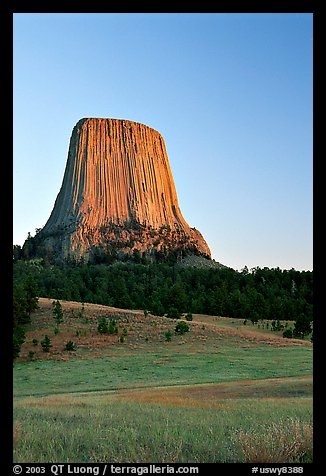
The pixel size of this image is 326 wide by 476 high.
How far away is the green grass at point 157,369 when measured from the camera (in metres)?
15.5

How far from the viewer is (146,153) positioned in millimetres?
97750

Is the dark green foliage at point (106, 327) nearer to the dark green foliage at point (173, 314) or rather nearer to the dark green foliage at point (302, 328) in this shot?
the dark green foliage at point (173, 314)

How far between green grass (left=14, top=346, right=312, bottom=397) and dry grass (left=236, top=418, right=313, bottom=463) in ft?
31.0

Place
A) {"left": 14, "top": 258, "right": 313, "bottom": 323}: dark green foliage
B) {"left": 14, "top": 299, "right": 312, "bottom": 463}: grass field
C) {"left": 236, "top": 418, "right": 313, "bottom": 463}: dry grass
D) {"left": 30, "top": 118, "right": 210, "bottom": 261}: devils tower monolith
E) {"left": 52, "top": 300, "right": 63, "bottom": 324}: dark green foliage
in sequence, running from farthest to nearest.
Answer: {"left": 30, "top": 118, "right": 210, "bottom": 261}: devils tower monolith → {"left": 14, "top": 258, "right": 313, "bottom": 323}: dark green foliage → {"left": 52, "top": 300, "right": 63, "bottom": 324}: dark green foliage → {"left": 14, "top": 299, "right": 312, "bottom": 463}: grass field → {"left": 236, "top": 418, "right": 313, "bottom": 463}: dry grass

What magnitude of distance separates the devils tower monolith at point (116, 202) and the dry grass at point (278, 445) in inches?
2867

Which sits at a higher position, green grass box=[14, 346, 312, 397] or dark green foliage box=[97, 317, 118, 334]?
dark green foliage box=[97, 317, 118, 334]

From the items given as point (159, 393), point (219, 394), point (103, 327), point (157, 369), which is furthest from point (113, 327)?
point (219, 394)

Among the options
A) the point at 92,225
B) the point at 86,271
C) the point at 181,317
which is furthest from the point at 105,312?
the point at 92,225

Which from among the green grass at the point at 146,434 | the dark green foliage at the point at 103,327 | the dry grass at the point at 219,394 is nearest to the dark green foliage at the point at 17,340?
the dark green foliage at the point at 103,327

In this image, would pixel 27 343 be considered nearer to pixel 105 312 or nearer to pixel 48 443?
pixel 105 312

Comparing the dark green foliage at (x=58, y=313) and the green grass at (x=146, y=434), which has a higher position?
the green grass at (x=146, y=434)

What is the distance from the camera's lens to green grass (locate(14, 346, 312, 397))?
609 inches

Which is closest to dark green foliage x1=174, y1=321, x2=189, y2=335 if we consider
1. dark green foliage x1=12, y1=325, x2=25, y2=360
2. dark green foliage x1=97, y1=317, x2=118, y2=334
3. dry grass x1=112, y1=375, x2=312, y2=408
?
dark green foliage x1=97, y1=317, x2=118, y2=334

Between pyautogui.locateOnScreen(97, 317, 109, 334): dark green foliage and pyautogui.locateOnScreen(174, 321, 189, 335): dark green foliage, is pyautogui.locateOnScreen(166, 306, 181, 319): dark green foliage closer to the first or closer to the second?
pyautogui.locateOnScreen(174, 321, 189, 335): dark green foliage
